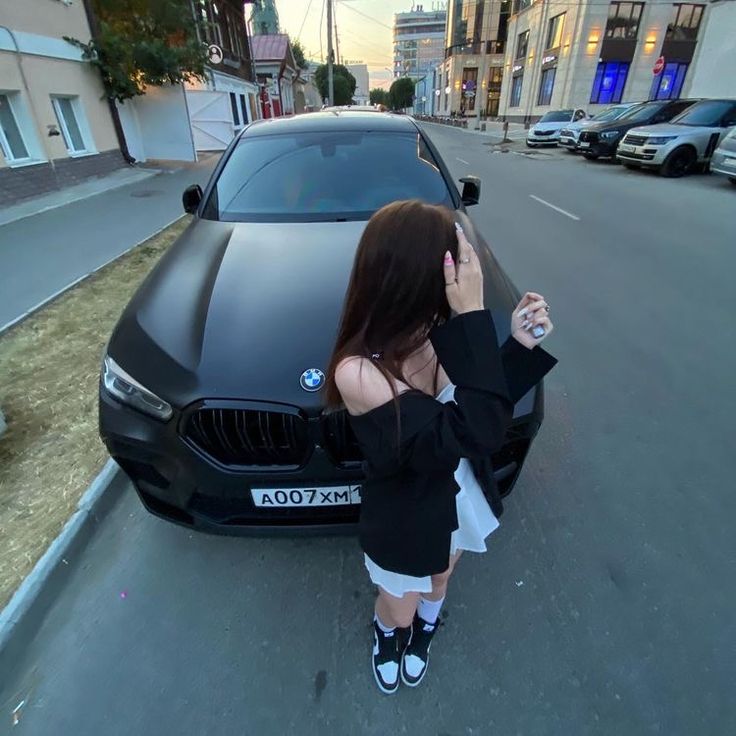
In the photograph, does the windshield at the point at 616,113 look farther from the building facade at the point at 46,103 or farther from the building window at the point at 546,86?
the building window at the point at 546,86

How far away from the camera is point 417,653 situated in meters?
1.66

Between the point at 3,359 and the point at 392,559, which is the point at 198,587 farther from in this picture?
the point at 3,359

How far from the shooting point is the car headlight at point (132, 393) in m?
1.66

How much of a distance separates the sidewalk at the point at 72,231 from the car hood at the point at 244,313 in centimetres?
291

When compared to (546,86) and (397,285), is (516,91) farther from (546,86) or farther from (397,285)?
Result: (397,285)

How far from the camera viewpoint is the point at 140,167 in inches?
548

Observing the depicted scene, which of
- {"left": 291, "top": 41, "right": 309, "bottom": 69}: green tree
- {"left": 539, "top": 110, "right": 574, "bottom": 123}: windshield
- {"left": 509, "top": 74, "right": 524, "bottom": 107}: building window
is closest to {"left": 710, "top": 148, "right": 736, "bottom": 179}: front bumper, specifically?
{"left": 539, "top": 110, "right": 574, "bottom": 123}: windshield

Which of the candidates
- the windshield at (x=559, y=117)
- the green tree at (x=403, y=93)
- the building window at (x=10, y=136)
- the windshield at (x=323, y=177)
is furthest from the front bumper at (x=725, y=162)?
the green tree at (x=403, y=93)

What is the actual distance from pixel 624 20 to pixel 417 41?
118508 mm

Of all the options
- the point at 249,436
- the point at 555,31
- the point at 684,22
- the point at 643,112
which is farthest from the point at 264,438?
the point at 684,22

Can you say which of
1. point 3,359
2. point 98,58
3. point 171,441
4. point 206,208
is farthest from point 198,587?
point 98,58

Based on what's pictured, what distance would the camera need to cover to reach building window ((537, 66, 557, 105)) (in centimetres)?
3647

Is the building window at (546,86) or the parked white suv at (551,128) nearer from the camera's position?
the parked white suv at (551,128)

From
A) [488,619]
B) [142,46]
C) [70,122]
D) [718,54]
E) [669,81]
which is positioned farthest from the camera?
[669,81]
